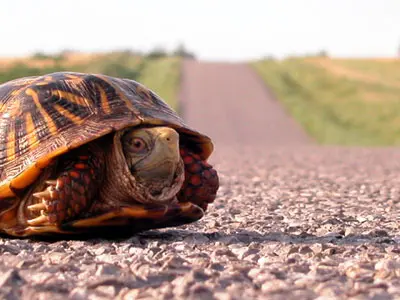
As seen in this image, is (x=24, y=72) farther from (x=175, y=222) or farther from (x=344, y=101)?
(x=175, y=222)

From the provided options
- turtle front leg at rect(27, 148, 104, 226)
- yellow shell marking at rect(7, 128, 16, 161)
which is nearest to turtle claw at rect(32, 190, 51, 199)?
turtle front leg at rect(27, 148, 104, 226)

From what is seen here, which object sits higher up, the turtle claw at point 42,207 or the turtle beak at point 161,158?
the turtle beak at point 161,158

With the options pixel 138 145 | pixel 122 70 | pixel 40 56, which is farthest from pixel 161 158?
pixel 40 56

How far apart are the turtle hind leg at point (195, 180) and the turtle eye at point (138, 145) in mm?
524

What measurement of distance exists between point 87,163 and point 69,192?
259 millimetres

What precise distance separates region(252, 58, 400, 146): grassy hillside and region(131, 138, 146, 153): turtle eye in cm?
2208

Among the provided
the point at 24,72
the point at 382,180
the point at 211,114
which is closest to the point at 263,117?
the point at 211,114

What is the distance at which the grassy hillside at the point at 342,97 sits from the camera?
2861 cm

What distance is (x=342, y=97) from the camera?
128 feet

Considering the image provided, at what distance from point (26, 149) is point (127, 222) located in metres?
0.77

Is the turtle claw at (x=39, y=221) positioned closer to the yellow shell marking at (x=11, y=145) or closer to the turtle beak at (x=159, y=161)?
the yellow shell marking at (x=11, y=145)

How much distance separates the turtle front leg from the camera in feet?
12.9

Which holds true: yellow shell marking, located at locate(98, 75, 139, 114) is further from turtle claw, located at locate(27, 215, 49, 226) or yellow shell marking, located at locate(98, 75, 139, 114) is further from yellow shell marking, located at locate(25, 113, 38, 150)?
turtle claw, located at locate(27, 215, 49, 226)

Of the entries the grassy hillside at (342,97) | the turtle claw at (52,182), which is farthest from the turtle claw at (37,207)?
the grassy hillside at (342,97)
